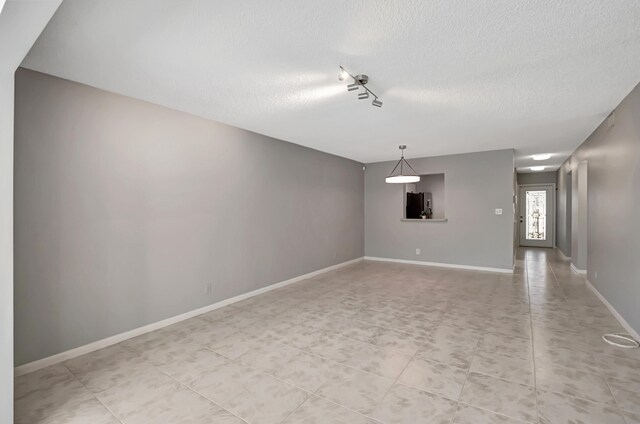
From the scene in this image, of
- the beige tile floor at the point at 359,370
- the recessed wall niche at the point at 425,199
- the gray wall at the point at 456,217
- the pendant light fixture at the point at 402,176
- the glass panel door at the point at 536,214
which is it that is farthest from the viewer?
the glass panel door at the point at 536,214

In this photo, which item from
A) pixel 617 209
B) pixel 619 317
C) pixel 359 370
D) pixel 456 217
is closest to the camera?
pixel 359 370

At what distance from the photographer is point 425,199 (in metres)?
8.28

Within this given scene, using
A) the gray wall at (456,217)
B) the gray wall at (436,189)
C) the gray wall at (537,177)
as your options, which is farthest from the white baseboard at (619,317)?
the gray wall at (537,177)

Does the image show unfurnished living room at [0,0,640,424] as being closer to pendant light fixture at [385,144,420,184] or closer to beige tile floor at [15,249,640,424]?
beige tile floor at [15,249,640,424]

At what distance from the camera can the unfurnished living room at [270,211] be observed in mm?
1887

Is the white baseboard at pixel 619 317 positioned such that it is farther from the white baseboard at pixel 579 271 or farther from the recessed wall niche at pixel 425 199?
the recessed wall niche at pixel 425 199

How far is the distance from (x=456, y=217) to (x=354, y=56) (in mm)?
5118

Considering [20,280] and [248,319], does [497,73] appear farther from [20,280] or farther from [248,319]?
[20,280]

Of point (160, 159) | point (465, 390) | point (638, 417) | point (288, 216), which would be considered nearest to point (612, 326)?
point (638, 417)

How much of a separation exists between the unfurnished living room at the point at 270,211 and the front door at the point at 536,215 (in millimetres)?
5368

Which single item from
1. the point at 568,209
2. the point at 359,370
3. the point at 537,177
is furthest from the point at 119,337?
the point at 537,177

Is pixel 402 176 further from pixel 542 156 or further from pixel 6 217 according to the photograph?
pixel 6 217

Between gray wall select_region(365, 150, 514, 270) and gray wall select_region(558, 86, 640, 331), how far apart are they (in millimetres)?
1433

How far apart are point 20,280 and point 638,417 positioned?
4.40m
